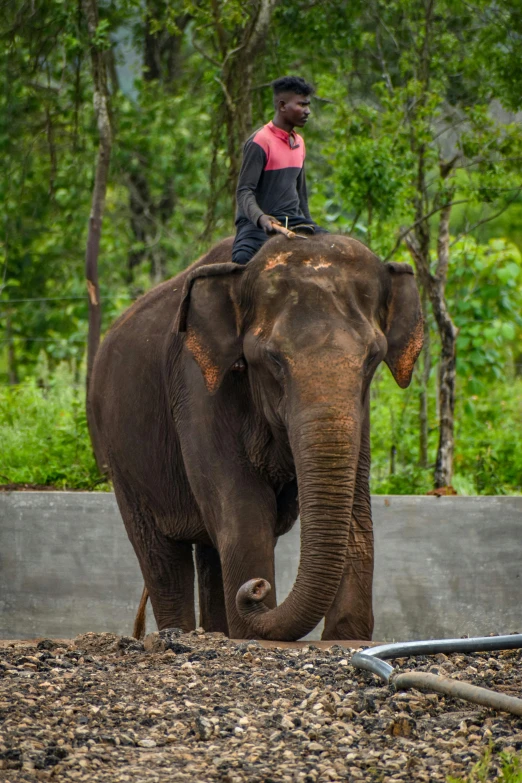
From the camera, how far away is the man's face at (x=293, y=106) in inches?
265

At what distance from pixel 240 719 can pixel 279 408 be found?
218cm

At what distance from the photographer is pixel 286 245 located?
6.40m

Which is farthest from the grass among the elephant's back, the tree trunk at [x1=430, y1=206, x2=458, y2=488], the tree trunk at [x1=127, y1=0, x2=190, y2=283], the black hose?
the tree trunk at [x1=127, y1=0, x2=190, y2=283]

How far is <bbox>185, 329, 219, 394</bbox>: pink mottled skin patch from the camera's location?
657cm

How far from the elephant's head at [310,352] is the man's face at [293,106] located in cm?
76

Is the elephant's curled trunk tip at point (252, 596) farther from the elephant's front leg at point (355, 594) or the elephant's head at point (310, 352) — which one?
the elephant's front leg at point (355, 594)

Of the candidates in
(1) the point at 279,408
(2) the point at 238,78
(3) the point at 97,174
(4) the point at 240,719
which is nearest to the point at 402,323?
(1) the point at 279,408

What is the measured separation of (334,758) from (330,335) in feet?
8.14

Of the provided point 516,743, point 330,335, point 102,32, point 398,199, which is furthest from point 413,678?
point 102,32

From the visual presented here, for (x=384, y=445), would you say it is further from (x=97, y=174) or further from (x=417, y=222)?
(x=97, y=174)

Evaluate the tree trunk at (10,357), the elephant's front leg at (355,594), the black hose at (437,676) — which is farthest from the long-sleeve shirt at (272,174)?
the tree trunk at (10,357)

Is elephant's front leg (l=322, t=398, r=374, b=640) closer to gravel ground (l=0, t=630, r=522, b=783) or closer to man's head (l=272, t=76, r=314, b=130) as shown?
gravel ground (l=0, t=630, r=522, b=783)

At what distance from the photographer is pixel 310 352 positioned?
5.98m

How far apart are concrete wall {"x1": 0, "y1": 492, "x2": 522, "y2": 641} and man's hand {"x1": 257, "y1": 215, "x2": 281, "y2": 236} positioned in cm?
343
